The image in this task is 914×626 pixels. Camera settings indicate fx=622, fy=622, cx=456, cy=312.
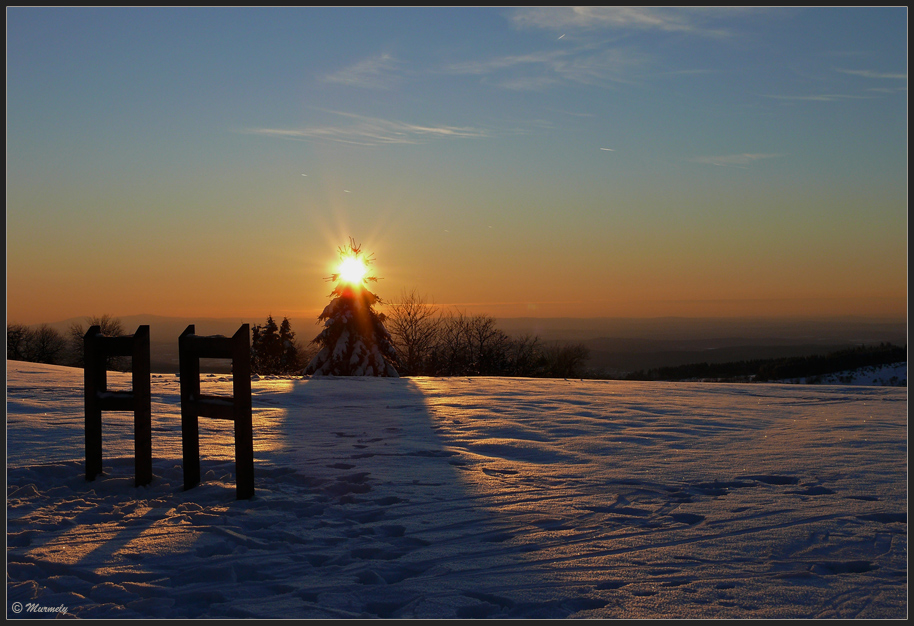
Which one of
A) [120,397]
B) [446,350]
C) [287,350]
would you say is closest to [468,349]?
[446,350]

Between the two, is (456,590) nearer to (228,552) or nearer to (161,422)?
(228,552)

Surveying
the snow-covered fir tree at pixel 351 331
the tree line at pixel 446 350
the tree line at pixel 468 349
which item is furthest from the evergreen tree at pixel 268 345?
the snow-covered fir tree at pixel 351 331

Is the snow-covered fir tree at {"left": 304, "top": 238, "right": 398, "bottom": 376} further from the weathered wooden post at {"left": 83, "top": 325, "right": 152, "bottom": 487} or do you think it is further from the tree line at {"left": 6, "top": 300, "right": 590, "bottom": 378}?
the weathered wooden post at {"left": 83, "top": 325, "right": 152, "bottom": 487}

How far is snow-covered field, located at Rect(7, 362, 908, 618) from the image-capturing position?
372cm

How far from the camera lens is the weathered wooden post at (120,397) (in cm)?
614

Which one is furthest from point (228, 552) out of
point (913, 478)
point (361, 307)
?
point (361, 307)

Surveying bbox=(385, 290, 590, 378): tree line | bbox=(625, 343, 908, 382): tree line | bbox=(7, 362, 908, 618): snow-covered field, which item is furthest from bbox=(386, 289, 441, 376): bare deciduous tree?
bbox=(7, 362, 908, 618): snow-covered field

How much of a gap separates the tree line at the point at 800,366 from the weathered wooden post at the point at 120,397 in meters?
27.6

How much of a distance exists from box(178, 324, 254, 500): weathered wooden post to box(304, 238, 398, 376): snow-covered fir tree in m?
19.6

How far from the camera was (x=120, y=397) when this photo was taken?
6.45 m

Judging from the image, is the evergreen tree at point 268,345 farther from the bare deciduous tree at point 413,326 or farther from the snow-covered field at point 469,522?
the snow-covered field at point 469,522

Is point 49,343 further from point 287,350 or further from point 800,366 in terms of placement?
point 800,366

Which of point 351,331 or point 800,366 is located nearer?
point 351,331

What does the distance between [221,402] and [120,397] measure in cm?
130
